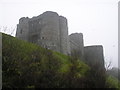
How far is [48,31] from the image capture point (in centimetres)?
2872

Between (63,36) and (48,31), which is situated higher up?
(48,31)

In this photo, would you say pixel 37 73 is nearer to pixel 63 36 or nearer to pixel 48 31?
pixel 48 31

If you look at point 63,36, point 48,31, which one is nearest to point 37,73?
point 48,31

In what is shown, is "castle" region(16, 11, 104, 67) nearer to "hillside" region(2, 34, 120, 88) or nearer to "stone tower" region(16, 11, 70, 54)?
"stone tower" region(16, 11, 70, 54)

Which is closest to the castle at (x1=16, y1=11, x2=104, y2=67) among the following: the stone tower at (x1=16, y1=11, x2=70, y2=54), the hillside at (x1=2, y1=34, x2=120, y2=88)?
the stone tower at (x1=16, y1=11, x2=70, y2=54)

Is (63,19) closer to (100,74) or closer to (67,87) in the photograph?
(100,74)

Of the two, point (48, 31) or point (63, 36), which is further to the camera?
point (63, 36)

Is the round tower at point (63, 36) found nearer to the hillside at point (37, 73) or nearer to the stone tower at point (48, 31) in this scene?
the stone tower at point (48, 31)

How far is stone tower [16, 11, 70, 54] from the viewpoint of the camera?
28.3 meters

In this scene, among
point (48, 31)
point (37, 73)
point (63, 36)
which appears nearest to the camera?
point (37, 73)

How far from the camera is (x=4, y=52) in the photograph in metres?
9.66

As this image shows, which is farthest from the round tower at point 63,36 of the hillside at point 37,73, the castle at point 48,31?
the hillside at point 37,73

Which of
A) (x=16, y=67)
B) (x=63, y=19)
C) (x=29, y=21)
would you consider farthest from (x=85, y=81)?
(x=29, y=21)

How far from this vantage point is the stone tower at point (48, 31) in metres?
28.3
